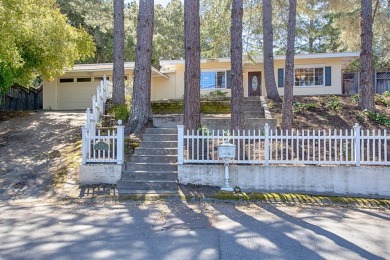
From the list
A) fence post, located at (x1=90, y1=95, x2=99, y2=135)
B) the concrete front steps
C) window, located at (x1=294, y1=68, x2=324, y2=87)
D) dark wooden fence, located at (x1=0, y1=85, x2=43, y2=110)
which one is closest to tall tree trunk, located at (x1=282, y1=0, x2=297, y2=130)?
the concrete front steps

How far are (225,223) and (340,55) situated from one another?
1636 cm

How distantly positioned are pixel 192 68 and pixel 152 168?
9.50 ft

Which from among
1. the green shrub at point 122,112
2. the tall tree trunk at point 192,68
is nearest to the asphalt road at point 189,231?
the tall tree trunk at point 192,68

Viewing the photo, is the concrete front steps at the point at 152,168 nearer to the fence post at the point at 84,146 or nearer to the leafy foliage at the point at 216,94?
the fence post at the point at 84,146

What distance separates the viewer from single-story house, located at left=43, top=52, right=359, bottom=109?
20328mm

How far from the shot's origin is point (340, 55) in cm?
1950

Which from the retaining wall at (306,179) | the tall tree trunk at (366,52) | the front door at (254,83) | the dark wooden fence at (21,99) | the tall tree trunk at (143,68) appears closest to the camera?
the retaining wall at (306,179)

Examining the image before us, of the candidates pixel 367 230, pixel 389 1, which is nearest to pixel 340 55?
pixel 389 1

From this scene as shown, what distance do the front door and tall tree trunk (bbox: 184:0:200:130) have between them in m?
12.2

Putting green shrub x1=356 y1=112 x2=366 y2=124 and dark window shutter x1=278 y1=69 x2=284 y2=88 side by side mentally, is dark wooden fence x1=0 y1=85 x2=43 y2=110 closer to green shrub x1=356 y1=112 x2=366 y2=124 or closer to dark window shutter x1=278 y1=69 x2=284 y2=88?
dark window shutter x1=278 y1=69 x2=284 y2=88

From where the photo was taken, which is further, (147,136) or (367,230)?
(147,136)

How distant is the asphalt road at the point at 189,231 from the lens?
4.58 meters

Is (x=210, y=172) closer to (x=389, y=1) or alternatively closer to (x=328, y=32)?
(x=389, y=1)

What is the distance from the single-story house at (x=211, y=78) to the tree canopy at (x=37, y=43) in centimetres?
580
